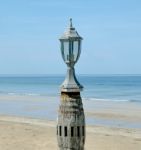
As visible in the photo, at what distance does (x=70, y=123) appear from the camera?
131 inches

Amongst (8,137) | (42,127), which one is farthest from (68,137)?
(42,127)

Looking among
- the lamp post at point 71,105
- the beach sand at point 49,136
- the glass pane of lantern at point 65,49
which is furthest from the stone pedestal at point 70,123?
the beach sand at point 49,136

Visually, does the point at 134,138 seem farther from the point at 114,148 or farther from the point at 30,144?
the point at 30,144

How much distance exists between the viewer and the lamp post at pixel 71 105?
329 cm

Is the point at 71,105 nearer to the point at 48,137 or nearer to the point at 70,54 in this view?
the point at 70,54

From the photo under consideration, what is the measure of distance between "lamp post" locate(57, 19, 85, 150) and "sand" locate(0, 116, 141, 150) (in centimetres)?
1578

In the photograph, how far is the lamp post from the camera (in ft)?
10.8

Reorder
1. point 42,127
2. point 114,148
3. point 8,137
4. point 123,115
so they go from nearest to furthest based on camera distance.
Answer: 1. point 114,148
2. point 8,137
3. point 42,127
4. point 123,115

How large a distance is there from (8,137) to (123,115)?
15182 mm

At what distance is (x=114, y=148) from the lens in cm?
1911

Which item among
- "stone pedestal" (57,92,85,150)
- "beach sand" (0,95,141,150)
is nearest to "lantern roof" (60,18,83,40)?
"stone pedestal" (57,92,85,150)

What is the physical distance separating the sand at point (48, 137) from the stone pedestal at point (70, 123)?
51.8 ft

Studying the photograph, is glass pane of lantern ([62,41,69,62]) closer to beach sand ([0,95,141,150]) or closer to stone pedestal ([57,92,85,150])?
stone pedestal ([57,92,85,150])

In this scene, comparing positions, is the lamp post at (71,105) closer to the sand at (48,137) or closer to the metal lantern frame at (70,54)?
the metal lantern frame at (70,54)
